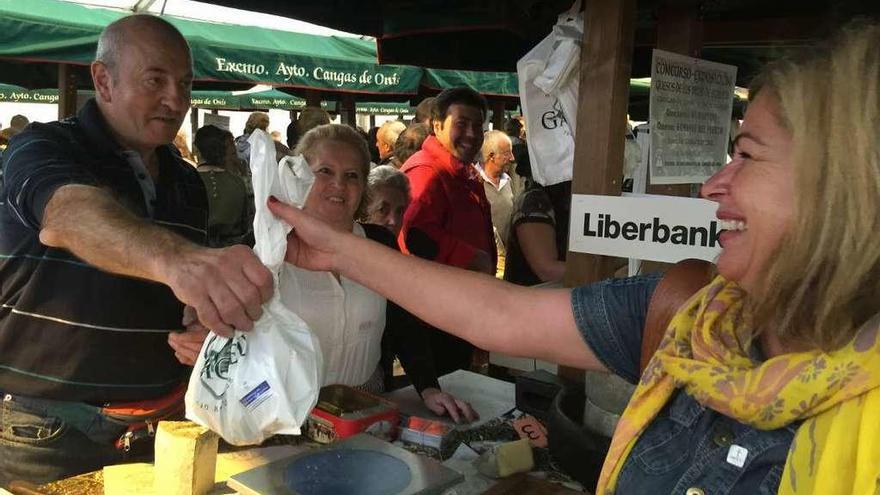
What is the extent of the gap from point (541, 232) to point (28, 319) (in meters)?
2.30

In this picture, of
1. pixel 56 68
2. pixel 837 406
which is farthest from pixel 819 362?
pixel 56 68

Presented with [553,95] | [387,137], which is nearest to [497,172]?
[387,137]

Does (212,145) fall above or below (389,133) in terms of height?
below

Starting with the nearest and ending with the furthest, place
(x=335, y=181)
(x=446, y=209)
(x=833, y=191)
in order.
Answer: (x=833, y=191) < (x=335, y=181) < (x=446, y=209)

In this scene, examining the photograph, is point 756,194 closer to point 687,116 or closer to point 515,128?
point 687,116

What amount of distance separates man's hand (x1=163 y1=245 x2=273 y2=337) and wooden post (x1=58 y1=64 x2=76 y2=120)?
5.38m

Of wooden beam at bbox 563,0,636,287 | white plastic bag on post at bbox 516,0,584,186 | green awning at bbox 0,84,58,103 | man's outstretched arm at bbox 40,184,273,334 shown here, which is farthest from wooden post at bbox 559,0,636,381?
green awning at bbox 0,84,58,103

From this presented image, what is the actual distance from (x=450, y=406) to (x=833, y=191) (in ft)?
5.25

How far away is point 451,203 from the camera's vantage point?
12.4 ft

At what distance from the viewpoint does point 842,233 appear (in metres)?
0.98

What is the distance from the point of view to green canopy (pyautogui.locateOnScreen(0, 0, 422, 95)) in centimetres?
473

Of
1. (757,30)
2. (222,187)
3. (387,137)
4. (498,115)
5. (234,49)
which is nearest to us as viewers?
(757,30)

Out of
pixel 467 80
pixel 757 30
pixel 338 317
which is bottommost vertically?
pixel 338 317

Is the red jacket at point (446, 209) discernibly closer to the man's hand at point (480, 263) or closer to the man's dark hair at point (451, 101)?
the man's hand at point (480, 263)
